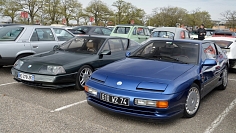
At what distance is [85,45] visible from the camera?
6.25 meters

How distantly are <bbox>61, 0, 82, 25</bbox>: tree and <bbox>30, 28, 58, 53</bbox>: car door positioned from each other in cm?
3583

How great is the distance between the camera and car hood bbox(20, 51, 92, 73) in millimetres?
5184

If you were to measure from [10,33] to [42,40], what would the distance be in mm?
928

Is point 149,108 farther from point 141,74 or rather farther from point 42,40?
point 42,40

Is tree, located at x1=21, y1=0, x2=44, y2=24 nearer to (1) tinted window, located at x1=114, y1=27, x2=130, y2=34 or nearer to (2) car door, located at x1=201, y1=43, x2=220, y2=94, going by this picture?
(1) tinted window, located at x1=114, y1=27, x2=130, y2=34

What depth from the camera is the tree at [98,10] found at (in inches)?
1887

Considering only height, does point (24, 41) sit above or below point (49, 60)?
above

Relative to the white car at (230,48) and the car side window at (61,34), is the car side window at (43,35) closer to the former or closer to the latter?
the car side window at (61,34)

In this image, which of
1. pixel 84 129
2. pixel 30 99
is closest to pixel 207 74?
pixel 84 129

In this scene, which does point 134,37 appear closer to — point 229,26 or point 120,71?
point 120,71

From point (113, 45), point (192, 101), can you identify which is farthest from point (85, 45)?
point (192, 101)

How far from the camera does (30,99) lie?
4727 millimetres

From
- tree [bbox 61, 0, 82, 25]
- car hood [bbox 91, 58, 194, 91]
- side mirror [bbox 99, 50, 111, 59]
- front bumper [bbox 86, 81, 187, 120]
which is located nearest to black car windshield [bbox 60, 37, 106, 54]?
side mirror [bbox 99, 50, 111, 59]

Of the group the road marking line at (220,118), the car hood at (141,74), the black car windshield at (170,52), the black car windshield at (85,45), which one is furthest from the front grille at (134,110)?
the black car windshield at (85,45)
